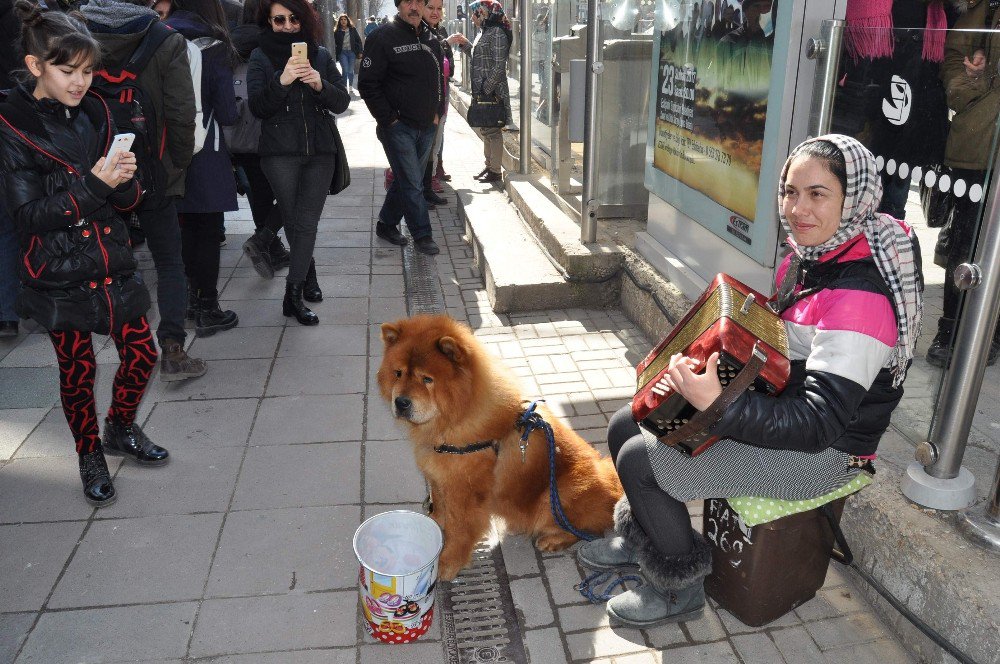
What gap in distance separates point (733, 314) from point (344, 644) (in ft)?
6.14

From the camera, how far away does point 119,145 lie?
3.17m

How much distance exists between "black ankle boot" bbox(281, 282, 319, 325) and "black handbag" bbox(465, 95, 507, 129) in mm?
4333

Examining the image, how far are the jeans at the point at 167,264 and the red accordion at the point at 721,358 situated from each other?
11.3 ft

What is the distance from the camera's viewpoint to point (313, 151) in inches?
206

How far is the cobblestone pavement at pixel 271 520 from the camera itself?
2.77 meters

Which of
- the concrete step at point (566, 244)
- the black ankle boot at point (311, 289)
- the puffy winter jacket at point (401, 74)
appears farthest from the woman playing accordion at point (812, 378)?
the puffy winter jacket at point (401, 74)

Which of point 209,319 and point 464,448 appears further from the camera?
point 209,319

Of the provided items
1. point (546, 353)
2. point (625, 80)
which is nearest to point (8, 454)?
point (546, 353)

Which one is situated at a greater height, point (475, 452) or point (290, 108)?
point (290, 108)

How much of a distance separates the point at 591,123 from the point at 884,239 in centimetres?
395

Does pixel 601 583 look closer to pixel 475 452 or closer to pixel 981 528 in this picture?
pixel 475 452

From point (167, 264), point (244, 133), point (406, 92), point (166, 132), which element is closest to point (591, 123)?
point (406, 92)

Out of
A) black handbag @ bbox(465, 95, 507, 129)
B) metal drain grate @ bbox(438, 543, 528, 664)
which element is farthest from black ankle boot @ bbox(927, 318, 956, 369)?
black handbag @ bbox(465, 95, 507, 129)

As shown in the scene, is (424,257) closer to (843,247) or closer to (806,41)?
(806,41)
